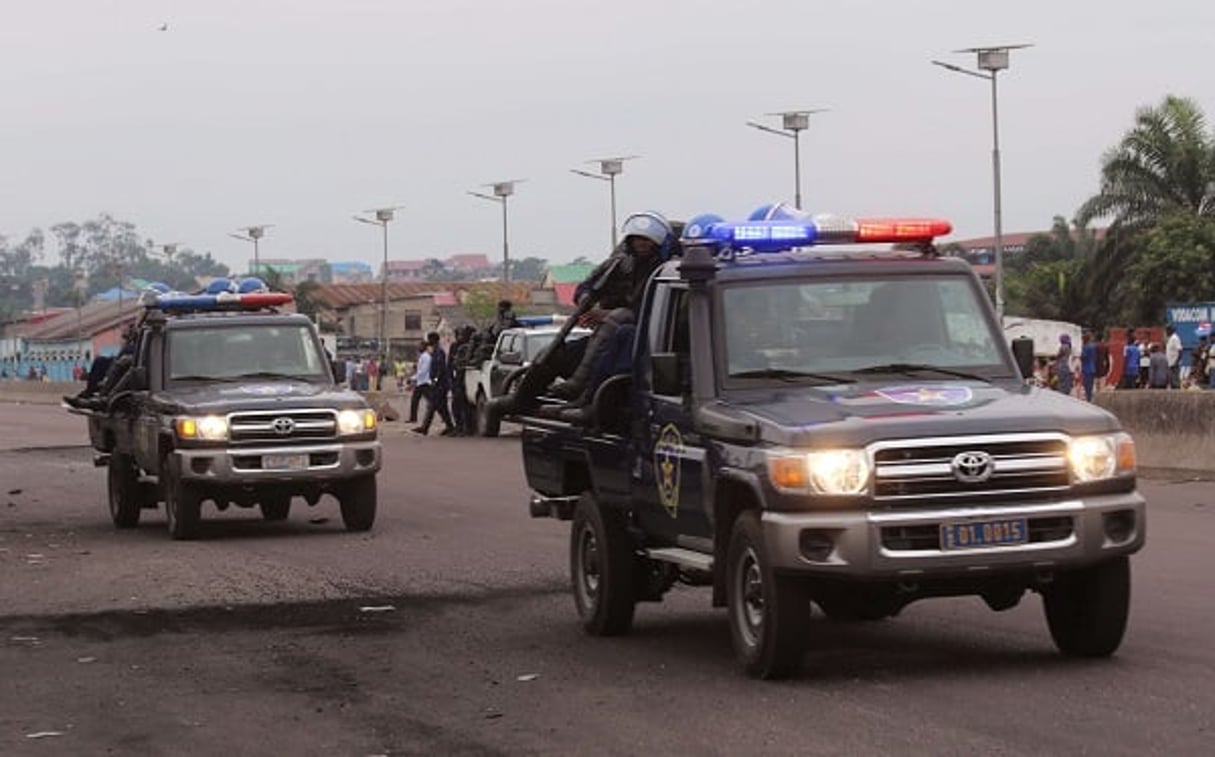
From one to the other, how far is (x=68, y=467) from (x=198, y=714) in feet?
75.9

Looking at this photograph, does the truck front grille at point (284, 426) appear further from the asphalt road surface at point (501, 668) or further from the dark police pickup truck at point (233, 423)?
the asphalt road surface at point (501, 668)

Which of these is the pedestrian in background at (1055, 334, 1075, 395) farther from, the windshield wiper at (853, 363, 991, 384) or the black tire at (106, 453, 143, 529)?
the windshield wiper at (853, 363, 991, 384)

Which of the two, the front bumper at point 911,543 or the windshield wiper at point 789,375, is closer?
the front bumper at point 911,543

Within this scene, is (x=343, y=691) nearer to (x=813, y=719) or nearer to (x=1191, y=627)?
(x=813, y=719)

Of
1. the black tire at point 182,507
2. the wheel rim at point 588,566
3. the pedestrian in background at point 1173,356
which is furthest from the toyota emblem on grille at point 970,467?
the pedestrian in background at point 1173,356

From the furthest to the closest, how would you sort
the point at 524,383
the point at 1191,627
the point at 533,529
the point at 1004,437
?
the point at 533,529 → the point at 524,383 → the point at 1191,627 → the point at 1004,437

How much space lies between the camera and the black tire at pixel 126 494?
65.5ft

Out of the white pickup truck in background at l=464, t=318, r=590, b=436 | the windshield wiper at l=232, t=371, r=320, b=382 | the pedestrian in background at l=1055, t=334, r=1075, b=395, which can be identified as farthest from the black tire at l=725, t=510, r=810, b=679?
the pedestrian in background at l=1055, t=334, r=1075, b=395

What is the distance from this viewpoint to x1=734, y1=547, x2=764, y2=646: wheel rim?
9.58 m

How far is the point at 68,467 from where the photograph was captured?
1240 inches

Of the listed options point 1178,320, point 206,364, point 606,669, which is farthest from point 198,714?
point 1178,320

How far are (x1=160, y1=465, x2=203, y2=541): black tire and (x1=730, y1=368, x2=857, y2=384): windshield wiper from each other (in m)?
8.95

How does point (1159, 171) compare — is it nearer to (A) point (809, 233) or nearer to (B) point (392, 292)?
(A) point (809, 233)

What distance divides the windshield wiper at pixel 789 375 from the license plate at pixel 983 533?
119cm
